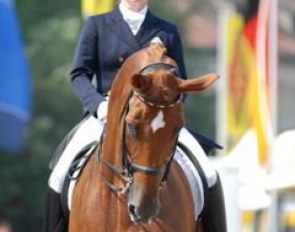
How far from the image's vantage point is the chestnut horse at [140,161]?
9.54 meters

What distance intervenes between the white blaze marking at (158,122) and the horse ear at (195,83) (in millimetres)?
222

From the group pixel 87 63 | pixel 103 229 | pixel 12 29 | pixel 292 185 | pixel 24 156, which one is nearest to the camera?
pixel 103 229

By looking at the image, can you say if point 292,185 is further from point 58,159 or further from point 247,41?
point 247,41

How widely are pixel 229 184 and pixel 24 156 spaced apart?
91.7 ft

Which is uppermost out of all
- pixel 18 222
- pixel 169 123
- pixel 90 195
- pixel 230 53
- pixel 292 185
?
pixel 169 123

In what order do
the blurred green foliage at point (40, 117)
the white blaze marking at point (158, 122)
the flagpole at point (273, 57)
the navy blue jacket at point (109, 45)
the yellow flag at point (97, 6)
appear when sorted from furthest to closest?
the blurred green foliage at point (40, 117), the flagpole at point (273, 57), the yellow flag at point (97, 6), the navy blue jacket at point (109, 45), the white blaze marking at point (158, 122)

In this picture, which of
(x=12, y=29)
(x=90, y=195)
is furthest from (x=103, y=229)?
(x=12, y=29)

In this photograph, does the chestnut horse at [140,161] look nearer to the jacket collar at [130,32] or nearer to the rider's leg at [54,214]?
the rider's leg at [54,214]

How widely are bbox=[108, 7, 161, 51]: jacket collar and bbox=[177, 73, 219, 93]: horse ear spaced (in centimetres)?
138

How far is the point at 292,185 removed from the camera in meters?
13.2

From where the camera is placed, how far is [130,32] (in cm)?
1099

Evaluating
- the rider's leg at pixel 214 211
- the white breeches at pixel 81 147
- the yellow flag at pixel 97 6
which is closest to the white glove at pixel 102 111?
the white breeches at pixel 81 147

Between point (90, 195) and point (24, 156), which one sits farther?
point (24, 156)

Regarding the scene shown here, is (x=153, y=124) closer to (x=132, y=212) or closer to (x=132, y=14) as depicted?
(x=132, y=212)
